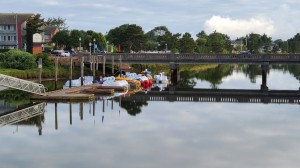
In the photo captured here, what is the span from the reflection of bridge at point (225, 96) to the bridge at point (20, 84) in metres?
9.91

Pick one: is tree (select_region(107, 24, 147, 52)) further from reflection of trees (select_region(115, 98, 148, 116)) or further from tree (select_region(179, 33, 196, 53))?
reflection of trees (select_region(115, 98, 148, 116))

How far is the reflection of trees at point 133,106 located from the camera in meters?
47.2

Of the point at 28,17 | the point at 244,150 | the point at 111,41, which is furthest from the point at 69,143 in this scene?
the point at 111,41

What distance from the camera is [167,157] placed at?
27.6 metres

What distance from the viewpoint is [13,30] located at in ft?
368

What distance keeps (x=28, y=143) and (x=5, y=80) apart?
20179mm

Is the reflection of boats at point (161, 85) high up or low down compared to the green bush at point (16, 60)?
down

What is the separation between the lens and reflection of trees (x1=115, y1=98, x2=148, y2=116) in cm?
4725

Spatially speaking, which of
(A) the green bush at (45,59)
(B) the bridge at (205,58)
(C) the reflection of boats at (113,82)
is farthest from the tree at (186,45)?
(C) the reflection of boats at (113,82)

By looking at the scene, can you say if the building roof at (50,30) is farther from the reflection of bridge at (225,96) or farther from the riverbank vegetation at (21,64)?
the reflection of bridge at (225,96)

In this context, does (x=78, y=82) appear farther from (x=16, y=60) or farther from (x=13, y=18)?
(x=13, y=18)

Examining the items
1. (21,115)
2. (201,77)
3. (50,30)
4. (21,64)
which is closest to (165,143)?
(21,115)

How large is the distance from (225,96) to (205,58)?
21.2 meters

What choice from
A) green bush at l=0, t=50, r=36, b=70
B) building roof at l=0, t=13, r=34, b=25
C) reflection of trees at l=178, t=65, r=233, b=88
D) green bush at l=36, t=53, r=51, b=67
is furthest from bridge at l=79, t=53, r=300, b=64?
building roof at l=0, t=13, r=34, b=25
